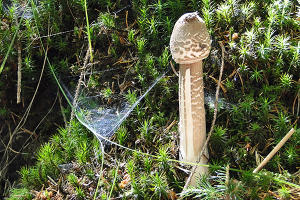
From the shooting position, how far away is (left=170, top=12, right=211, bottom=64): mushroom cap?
180cm

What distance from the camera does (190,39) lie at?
1.81 metres

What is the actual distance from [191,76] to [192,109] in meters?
0.20

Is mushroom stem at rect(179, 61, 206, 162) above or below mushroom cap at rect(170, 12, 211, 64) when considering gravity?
below

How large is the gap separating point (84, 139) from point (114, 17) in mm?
1056

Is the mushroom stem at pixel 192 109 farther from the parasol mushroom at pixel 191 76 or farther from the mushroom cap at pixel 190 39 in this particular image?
the mushroom cap at pixel 190 39

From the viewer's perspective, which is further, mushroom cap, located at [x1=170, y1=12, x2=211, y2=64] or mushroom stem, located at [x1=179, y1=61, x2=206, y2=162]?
mushroom stem, located at [x1=179, y1=61, x2=206, y2=162]

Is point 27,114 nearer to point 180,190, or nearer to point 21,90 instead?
point 21,90

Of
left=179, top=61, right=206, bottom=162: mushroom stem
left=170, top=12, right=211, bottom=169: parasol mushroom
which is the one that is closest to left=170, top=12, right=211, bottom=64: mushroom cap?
left=170, top=12, right=211, bottom=169: parasol mushroom

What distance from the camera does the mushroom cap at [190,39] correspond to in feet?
5.90

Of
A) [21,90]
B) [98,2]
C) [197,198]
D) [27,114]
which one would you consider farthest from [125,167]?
[98,2]

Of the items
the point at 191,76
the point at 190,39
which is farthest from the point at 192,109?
the point at 190,39

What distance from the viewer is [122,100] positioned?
2.57 m

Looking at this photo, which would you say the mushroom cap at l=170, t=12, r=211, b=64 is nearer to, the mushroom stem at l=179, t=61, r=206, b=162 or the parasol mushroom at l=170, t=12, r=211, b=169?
the parasol mushroom at l=170, t=12, r=211, b=169

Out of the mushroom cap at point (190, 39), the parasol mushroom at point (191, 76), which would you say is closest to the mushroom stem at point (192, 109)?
the parasol mushroom at point (191, 76)
